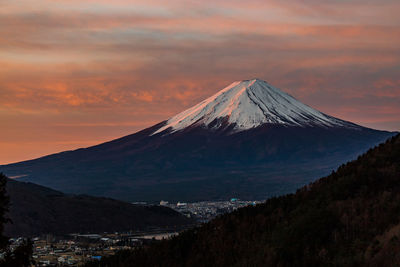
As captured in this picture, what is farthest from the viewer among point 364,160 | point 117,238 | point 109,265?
point 117,238

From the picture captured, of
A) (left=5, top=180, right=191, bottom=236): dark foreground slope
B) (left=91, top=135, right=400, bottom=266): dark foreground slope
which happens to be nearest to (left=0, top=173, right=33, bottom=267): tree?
(left=91, top=135, right=400, bottom=266): dark foreground slope

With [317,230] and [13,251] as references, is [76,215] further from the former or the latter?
[13,251]

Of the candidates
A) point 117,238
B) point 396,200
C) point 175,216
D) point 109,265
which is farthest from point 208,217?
point 396,200

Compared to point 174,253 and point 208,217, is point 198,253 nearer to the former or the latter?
point 174,253

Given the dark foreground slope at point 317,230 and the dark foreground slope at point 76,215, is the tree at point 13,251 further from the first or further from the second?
the dark foreground slope at point 76,215

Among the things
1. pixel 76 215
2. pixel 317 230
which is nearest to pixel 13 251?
pixel 317 230
